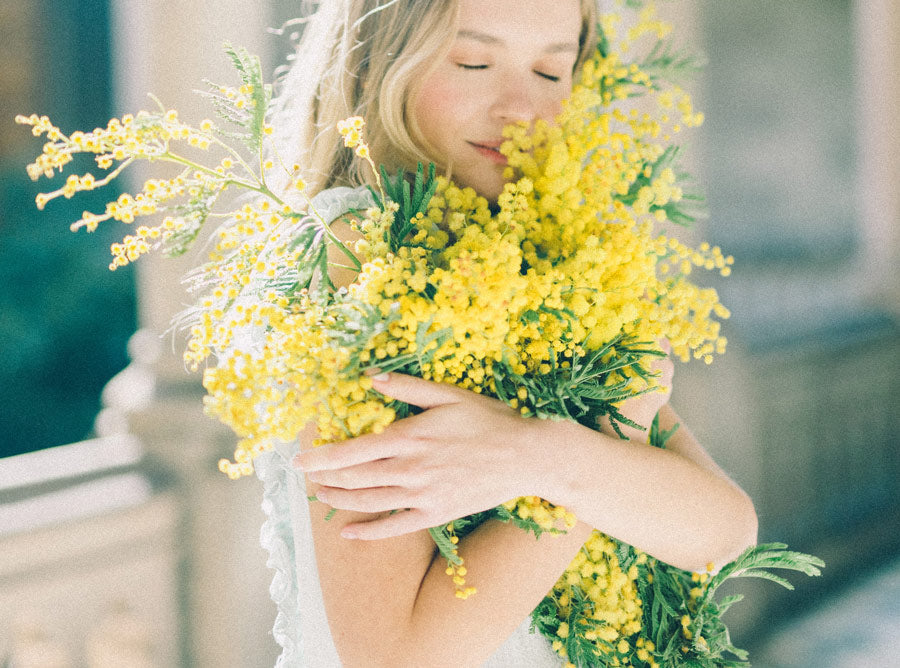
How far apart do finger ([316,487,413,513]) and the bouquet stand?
0.24 ft

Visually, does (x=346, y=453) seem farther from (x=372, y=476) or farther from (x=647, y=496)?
(x=647, y=496)

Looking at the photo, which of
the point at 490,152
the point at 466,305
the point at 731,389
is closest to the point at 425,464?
the point at 466,305

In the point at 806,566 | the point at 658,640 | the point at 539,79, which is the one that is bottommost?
the point at 658,640

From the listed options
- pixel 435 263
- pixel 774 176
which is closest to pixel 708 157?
pixel 774 176

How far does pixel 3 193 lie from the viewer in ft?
14.0

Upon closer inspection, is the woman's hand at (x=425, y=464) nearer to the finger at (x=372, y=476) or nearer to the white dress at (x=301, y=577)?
the finger at (x=372, y=476)

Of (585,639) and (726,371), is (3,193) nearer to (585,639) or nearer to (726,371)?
(726,371)

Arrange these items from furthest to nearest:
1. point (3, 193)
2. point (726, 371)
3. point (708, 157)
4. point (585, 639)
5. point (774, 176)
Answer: point (774, 176) < point (708, 157) < point (3, 193) < point (726, 371) < point (585, 639)

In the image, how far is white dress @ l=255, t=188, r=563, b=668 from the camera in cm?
102

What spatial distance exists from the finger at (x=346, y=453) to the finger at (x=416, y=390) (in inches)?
2.0

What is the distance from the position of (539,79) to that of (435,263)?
1.31 feet

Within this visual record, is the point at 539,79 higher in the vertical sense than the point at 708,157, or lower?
higher

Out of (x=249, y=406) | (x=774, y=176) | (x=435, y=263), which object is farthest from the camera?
(x=774, y=176)

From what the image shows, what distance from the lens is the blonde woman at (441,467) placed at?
2.84ft
